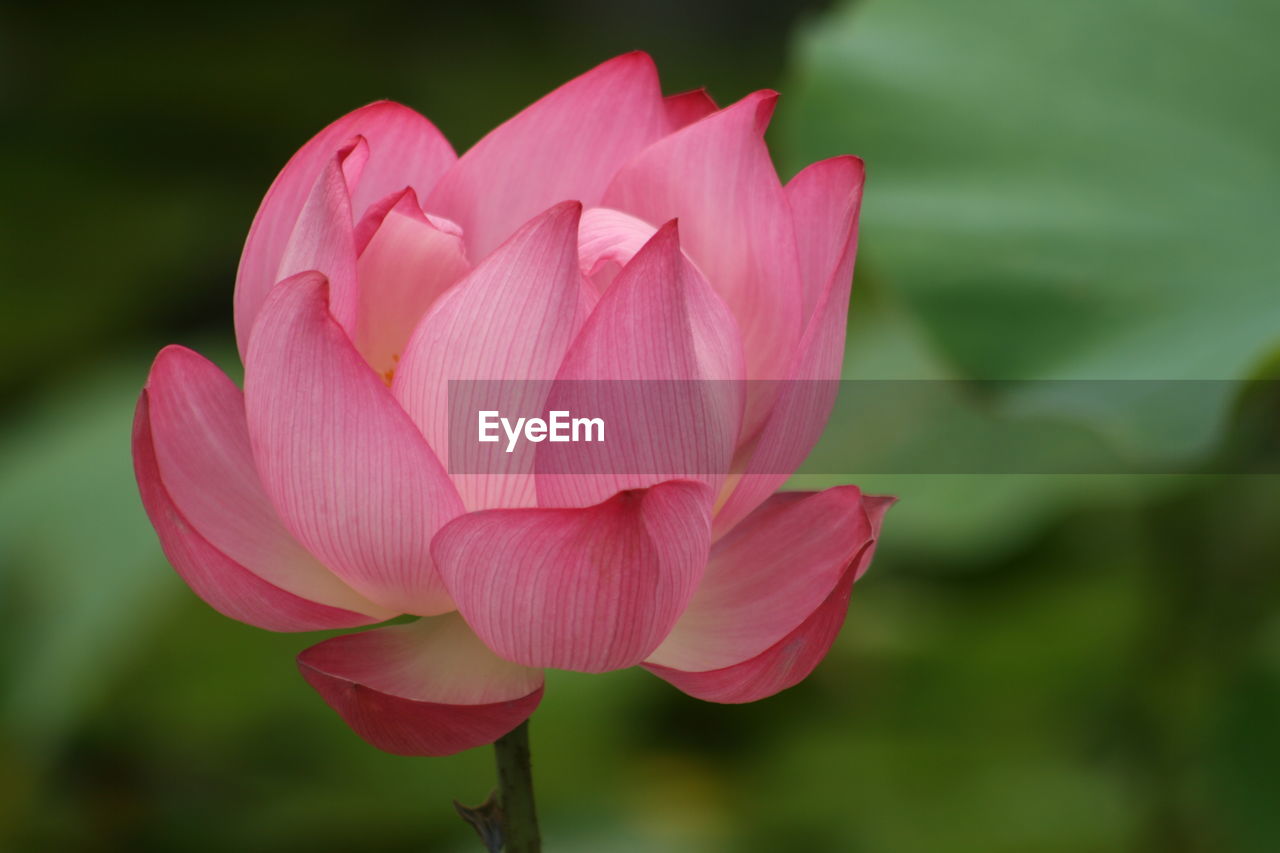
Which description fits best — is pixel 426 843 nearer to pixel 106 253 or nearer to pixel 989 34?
pixel 989 34

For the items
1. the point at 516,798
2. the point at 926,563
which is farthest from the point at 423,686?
the point at 926,563

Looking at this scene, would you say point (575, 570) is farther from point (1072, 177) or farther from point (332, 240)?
point (1072, 177)

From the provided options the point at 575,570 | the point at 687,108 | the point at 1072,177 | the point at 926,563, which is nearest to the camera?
the point at 575,570

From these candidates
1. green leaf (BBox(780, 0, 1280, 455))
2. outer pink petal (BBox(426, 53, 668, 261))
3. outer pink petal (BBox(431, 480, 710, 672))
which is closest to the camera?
outer pink petal (BBox(431, 480, 710, 672))

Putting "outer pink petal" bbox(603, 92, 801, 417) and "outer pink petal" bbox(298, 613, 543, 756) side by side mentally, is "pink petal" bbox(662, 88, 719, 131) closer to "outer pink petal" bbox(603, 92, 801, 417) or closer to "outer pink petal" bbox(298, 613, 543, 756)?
"outer pink petal" bbox(603, 92, 801, 417)

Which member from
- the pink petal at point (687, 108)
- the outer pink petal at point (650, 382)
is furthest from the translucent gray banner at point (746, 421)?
the pink petal at point (687, 108)

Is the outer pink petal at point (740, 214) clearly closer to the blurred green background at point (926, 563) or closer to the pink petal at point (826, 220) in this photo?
the pink petal at point (826, 220)

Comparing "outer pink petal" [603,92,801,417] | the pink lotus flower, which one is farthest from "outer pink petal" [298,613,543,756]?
"outer pink petal" [603,92,801,417]

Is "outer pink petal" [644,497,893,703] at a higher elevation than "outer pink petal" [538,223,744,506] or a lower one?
lower
